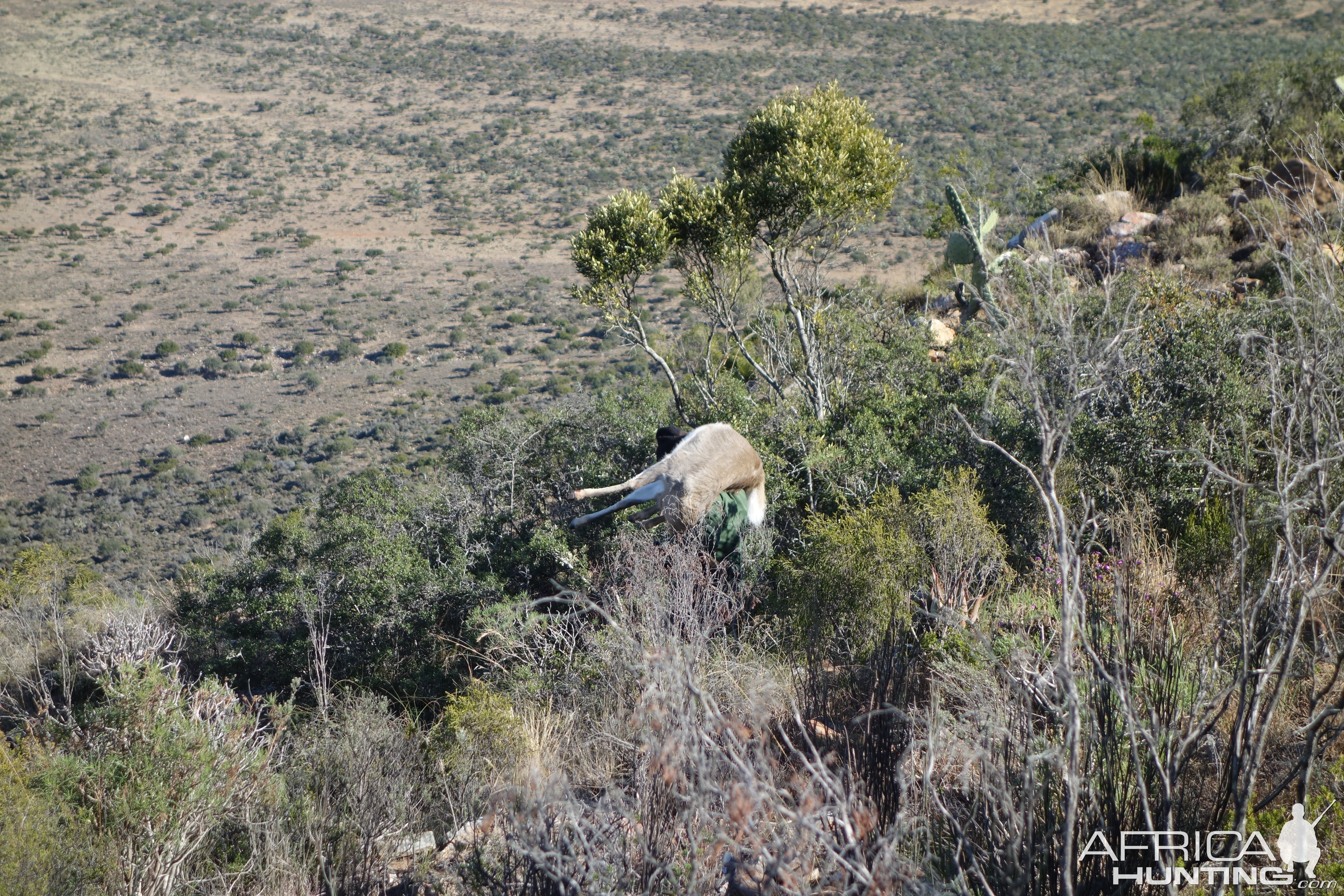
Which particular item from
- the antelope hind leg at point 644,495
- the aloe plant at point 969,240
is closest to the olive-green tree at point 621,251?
the antelope hind leg at point 644,495

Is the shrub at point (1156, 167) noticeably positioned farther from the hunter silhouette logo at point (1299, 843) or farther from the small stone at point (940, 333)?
the hunter silhouette logo at point (1299, 843)

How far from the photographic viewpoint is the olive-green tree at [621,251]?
9.67m

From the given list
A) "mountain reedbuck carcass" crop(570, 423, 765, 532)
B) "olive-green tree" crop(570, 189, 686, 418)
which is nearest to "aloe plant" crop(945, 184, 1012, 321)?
"olive-green tree" crop(570, 189, 686, 418)

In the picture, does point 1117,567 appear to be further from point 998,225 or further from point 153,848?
point 998,225

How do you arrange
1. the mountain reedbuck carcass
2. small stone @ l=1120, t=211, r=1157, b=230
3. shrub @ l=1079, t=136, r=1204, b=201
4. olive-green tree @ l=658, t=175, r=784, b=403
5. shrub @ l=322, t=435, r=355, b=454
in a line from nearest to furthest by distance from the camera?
the mountain reedbuck carcass, olive-green tree @ l=658, t=175, r=784, b=403, small stone @ l=1120, t=211, r=1157, b=230, shrub @ l=1079, t=136, r=1204, b=201, shrub @ l=322, t=435, r=355, b=454

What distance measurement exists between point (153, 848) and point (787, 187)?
25.8 feet

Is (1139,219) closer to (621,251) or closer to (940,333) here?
(940,333)

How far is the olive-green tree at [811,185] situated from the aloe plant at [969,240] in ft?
9.86

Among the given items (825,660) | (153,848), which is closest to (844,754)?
(825,660)

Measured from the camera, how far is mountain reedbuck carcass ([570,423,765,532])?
5.73 meters

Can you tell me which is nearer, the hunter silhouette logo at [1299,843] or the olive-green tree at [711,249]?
the hunter silhouette logo at [1299,843]

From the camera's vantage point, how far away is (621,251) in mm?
9898

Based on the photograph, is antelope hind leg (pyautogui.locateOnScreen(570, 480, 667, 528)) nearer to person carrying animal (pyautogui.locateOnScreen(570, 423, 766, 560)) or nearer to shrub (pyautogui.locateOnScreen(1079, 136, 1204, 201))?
person carrying animal (pyautogui.locateOnScreen(570, 423, 766, 560))

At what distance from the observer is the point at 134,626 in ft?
19.4
